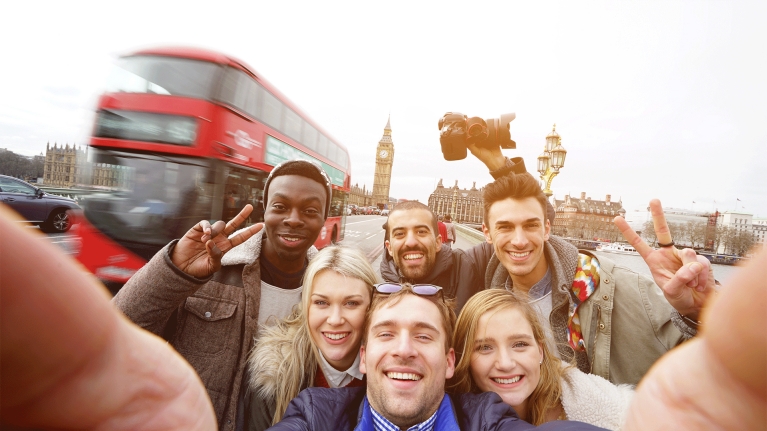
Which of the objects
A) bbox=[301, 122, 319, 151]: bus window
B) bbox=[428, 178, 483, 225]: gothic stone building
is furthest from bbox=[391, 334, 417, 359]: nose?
bbox=[428, 178, 483, 225]: gothic stone building

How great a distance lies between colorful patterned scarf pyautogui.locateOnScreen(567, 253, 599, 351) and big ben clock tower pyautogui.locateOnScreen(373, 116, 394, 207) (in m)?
66.5

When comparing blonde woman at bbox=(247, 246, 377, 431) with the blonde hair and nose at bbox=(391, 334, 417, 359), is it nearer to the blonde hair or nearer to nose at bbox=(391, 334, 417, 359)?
nose at bbox=(391, 334, 417, 359)

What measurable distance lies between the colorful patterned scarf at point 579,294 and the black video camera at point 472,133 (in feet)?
4.28

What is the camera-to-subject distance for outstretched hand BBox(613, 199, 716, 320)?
5.28ft

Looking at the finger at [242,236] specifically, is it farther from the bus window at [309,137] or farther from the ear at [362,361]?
the bus window at [309,137]

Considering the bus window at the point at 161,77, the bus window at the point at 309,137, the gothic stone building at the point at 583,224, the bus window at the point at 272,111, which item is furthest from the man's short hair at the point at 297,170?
the gothic stone building at the point at 583,224

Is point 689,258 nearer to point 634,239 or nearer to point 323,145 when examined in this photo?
point 634,239

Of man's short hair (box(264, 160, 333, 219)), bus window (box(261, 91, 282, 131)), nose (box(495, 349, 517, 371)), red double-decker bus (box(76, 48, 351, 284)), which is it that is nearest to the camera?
nose (box(495, 349, 517, 371))

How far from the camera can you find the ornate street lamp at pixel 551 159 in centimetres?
749

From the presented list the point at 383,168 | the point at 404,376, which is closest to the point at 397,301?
the point at 404,376

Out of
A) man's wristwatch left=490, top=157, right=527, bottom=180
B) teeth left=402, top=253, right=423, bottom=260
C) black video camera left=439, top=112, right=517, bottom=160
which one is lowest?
teeth left=402, top=253, right=423, bottom=260

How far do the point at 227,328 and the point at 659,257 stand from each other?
234 centimetres

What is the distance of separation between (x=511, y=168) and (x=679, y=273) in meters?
1.55

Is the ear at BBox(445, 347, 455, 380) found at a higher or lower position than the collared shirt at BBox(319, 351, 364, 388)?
higher
